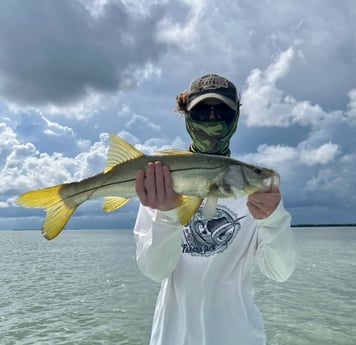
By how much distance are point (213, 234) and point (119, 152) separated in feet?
3.17

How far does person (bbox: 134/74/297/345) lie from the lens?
3.03 m

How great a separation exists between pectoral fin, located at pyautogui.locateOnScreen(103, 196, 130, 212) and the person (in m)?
0.22

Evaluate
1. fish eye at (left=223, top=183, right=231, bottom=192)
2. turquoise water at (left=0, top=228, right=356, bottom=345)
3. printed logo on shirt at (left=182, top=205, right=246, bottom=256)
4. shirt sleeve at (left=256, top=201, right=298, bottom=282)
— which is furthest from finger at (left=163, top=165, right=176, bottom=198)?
turquoise water at (left=0, top=228, right=356, bottom=345)

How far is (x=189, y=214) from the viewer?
2992 millimetres

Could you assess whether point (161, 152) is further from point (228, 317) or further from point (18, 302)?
point (18, 302)

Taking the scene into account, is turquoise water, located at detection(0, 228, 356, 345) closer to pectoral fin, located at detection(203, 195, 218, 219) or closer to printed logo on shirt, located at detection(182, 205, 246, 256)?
printed logo on shirt, located at detection(182, 205, 246, 256)

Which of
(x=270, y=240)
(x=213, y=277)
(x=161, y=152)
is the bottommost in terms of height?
(x=213, y=277)

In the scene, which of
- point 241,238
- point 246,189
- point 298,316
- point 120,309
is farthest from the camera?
point 120,309

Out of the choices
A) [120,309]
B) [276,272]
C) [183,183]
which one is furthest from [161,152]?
[120,309]

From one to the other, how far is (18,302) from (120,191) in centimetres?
1576

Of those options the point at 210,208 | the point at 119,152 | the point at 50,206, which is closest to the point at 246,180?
Answer: the point at 210,208

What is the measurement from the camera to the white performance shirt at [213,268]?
3.06m

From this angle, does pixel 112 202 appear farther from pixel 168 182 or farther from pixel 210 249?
pixel 210 249

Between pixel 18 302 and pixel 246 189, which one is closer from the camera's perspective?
pixel 246 189
